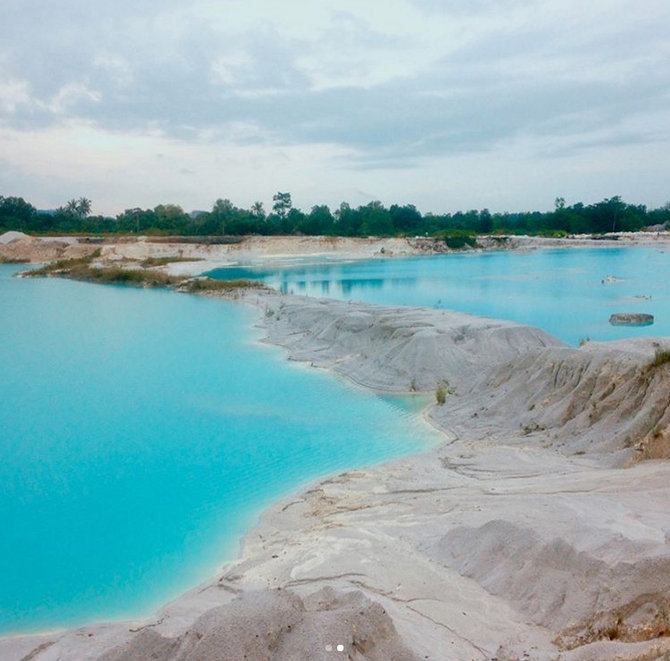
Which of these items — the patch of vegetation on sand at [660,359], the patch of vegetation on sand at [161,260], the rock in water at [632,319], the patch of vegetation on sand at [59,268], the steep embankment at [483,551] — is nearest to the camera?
the steep embankment at [483,551]

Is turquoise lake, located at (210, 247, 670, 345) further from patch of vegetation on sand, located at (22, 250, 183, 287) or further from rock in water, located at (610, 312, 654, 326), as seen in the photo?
patch of vegetation on sand, located at (22, 250, 183, 287)

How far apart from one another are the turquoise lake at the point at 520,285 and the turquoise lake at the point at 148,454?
1246cm

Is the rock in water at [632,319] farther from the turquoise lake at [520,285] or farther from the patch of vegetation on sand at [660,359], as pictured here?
the patch of vegetation on sand at [660,359]

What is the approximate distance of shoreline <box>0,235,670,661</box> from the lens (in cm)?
609

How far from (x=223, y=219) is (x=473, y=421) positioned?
313ft

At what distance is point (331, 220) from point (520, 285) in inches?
2729

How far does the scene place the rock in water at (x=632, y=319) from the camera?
30547mm

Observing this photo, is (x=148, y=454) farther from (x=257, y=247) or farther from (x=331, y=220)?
(x=331, y=220)

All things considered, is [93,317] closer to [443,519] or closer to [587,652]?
[443,519]

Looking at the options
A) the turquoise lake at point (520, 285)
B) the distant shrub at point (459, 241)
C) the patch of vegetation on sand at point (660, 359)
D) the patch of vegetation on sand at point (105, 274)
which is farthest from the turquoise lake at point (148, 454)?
the distant shrub at point (459, 241)

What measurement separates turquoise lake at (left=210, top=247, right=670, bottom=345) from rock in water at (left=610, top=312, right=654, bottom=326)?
405mm

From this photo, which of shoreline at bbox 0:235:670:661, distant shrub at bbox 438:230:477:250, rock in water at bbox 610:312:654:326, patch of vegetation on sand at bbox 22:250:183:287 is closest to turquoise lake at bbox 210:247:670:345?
rock in water at bbox 610:312:654:326

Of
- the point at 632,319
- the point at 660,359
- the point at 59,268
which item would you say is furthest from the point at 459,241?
the point at 660,359

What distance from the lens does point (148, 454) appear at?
47.9 ft
